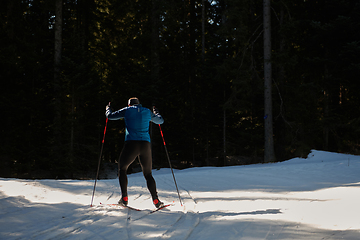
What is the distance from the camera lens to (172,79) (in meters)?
26.8

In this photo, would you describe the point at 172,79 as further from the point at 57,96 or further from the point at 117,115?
the point at 117,115

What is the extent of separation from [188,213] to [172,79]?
22442 mm

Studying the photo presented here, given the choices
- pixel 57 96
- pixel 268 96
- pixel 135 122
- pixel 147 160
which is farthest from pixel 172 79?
pixel 147 160

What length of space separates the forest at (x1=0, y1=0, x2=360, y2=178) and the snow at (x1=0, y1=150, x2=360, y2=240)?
10.6 meters

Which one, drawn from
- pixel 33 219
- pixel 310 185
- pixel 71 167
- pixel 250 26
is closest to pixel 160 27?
pixel 250 26

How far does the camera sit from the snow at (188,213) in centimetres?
382

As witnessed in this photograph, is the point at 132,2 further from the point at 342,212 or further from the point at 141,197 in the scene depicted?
the point at 342,212

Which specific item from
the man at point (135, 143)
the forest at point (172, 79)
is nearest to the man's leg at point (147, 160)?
the man at point (135, 143)

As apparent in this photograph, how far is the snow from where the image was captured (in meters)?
3.82

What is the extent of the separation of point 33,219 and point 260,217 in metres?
3.58

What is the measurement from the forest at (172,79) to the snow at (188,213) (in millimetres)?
10576

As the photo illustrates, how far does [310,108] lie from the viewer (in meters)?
22.2

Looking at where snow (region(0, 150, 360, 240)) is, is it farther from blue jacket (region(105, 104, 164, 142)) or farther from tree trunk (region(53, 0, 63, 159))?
tree trunk (region(53, 0, 63, 159))

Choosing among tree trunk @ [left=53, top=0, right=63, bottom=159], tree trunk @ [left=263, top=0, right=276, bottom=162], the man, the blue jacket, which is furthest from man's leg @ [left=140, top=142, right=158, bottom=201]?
tree trunk @ [left=263, top=0, right=276, bottom=162]
